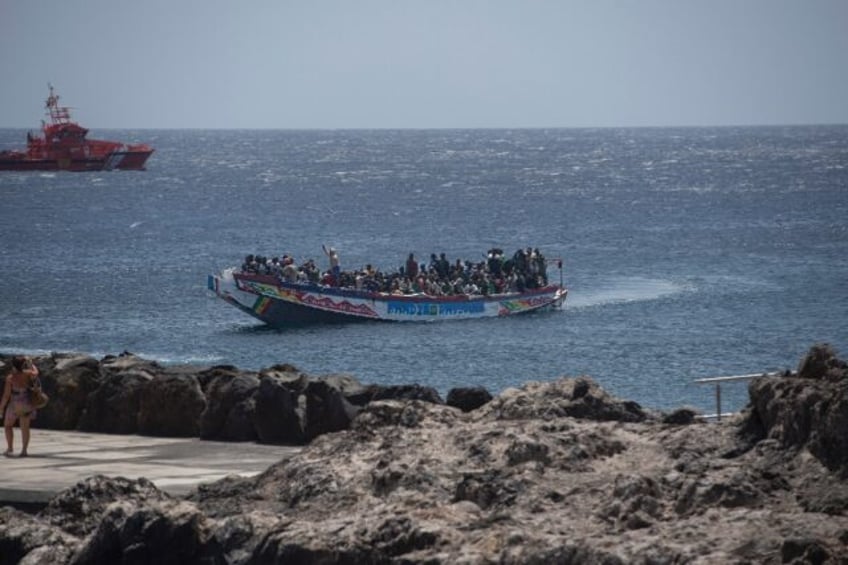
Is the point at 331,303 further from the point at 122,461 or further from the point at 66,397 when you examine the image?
the point at 122,461

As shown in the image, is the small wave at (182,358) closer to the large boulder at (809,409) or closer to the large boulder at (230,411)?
the large boulder at (230,411)

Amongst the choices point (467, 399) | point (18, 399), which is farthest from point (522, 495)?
point (18, 399)

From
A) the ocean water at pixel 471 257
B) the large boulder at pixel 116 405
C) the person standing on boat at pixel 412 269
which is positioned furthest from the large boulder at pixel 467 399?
the person standing on boat at pixel 412 269

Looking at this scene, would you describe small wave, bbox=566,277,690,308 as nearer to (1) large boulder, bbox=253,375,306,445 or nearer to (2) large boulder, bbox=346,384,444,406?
(2) large boulder, bbox=346,384,444,406

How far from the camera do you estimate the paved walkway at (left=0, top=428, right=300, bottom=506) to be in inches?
582

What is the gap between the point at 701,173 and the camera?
175375 mm

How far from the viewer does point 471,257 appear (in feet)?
281

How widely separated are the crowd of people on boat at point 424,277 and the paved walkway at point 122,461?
37485 mm

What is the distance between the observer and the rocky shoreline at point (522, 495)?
9.87 metres

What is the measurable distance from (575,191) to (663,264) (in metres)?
65.8

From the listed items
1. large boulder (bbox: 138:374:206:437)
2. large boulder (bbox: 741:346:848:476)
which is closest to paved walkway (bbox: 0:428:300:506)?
large boulder (bbox: 138:374:206:437)

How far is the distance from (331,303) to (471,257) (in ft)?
101

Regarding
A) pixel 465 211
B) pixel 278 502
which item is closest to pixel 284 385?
pixel 278 502

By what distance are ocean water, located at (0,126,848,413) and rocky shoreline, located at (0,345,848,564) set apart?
78.7 ft
